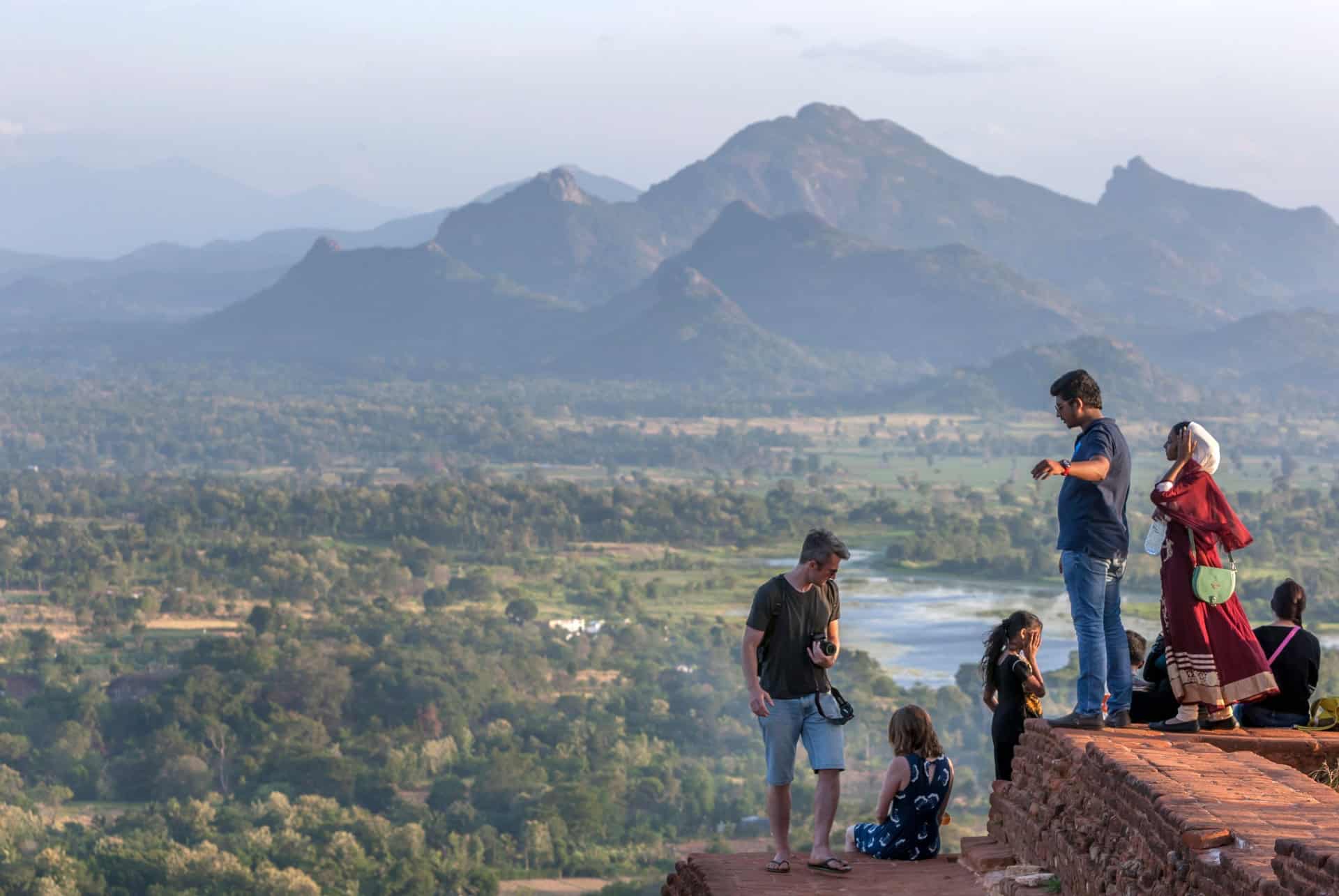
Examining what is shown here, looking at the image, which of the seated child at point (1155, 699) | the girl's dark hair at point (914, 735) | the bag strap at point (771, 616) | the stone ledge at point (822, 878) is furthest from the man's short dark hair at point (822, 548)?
the seated child at point (1155, 699)

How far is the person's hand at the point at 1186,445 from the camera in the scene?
30.8 ft

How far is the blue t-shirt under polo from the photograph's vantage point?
962 cm

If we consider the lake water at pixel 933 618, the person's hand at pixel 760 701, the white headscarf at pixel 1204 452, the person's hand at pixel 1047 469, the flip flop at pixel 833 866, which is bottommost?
the lake water at pixel 933 618

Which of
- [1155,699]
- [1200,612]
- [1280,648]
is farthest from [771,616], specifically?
[1280,648]

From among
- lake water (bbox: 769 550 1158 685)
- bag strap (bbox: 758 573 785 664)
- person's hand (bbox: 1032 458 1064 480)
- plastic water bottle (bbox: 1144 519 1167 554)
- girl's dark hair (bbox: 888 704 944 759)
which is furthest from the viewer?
lake water (bbox: 769 550 1158 685)

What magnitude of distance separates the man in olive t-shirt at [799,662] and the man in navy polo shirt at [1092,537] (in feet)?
4.55

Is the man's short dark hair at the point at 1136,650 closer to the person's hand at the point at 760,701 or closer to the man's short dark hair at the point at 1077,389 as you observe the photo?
the man's short dark hair at the point at 1077,389

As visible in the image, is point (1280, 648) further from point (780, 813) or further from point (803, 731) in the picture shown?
point (780, 813)

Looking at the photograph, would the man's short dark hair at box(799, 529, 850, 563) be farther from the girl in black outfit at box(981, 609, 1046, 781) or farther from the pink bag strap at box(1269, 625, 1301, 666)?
the pink bag strap at box(1269, 625, 1301, 666)

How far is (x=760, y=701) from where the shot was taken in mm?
9086

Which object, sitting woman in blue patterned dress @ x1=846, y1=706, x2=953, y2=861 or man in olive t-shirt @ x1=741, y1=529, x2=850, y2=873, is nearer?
Result: man in olive t-shirt @ x1=741, y1=529, x2=850, y2=873

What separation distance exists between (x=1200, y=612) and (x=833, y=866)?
7.79 ft

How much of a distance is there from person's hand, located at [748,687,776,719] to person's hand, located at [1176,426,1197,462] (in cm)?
251

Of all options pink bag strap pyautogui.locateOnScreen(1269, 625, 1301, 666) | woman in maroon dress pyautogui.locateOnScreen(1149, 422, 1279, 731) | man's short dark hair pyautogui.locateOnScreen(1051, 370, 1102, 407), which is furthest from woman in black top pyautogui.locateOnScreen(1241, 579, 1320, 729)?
man's short dark hair pyautogui.locateOnScreen(1051, 370, 1102, 407)
